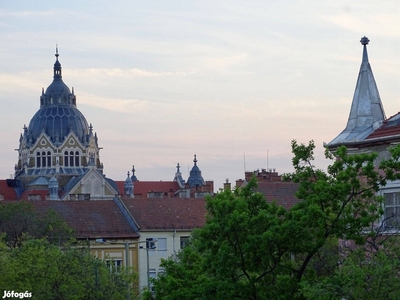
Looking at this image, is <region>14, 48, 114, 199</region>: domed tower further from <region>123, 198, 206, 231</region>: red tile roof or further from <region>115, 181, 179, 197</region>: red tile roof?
<region>123, 198, 206, 231</region>: red tile roof

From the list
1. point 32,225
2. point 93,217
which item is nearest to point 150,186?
point 93,217

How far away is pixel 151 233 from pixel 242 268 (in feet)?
148

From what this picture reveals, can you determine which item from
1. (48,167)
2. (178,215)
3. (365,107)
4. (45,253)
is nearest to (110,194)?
(48,167)

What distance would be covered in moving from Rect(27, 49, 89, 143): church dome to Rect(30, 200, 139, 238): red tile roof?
121655 mm

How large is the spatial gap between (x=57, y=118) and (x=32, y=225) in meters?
133

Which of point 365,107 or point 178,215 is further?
point 178,215

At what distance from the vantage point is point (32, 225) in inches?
2445

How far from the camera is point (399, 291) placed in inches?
849

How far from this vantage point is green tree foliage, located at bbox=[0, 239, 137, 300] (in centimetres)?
3781

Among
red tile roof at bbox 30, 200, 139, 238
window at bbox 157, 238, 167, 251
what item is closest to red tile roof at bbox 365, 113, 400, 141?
red tile roof at bbox 30, 200, 139, 238

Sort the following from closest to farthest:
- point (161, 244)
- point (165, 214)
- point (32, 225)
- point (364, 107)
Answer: point (364, 107) < point (32, 225) < point (161, 244) < point (165, 214)

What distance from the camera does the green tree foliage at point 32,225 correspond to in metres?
60.6

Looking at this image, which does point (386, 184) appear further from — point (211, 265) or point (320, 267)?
point (211, 265)

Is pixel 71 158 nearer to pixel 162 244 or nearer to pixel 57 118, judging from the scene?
pixel 57 118
